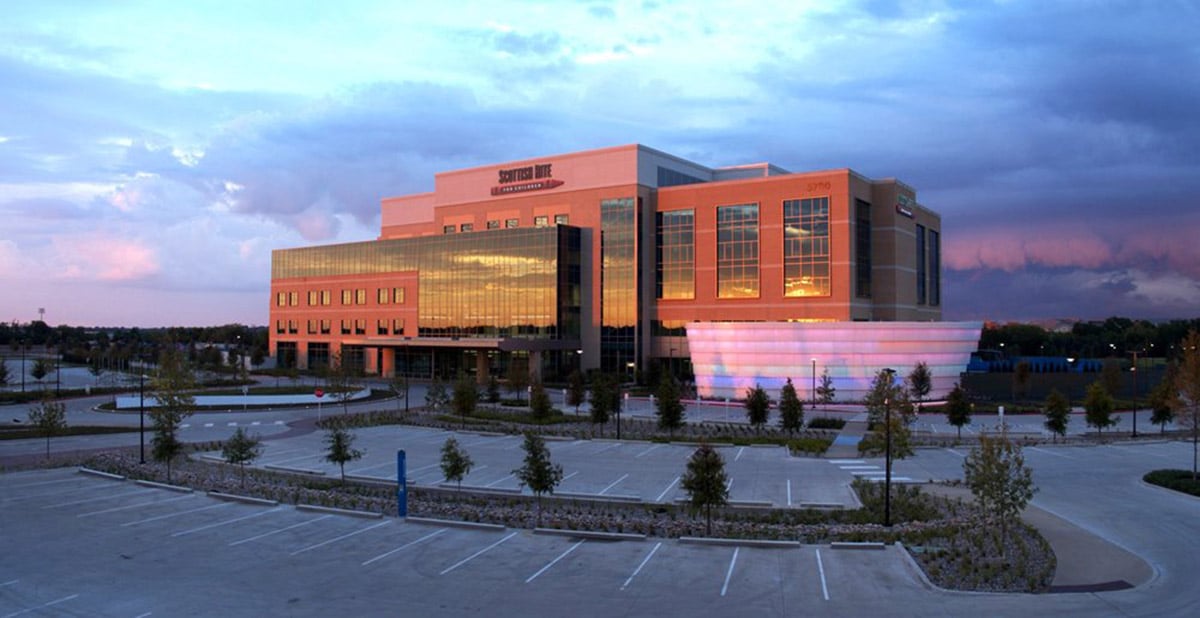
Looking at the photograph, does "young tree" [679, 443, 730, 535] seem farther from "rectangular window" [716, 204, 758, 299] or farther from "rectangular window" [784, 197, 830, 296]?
"rectangular window" [716, 204, 758, 299]

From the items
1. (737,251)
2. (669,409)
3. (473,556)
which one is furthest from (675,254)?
(473,556)

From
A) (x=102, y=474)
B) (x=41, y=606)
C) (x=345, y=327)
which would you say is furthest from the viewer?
(x=345, y=327)

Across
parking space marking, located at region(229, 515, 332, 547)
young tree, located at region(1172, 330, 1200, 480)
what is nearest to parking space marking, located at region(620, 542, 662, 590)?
parking space marking, located at region(229, 515, 332, 547)

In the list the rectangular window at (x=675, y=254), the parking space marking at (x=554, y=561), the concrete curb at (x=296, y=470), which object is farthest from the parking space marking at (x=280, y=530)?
the rectangular window at (x=675, y=254)

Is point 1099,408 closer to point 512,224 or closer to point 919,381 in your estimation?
point 919,381

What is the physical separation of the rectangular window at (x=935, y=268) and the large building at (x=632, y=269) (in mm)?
441

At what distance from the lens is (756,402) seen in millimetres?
48812

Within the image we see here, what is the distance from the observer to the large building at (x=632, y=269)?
8050 centimetres

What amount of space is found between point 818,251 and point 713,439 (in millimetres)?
41421

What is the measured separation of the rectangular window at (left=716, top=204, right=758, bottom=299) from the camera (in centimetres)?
8400

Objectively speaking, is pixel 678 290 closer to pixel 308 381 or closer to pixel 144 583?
pixel 308 381

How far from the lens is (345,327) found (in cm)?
11281

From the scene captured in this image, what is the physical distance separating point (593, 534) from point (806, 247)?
6341 centimetres

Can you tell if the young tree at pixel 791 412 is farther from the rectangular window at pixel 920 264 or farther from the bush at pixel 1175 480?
the rectangular window at pixel 920 264
